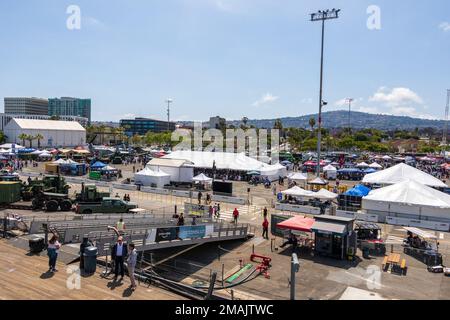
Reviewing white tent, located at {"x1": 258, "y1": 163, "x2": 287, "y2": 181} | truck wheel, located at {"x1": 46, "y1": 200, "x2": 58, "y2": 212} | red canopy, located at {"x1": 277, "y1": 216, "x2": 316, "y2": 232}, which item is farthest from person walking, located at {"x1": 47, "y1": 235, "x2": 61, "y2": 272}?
white tent, located at {"x1": 258, "y1": 163, "x2": 287, "y2": 181}

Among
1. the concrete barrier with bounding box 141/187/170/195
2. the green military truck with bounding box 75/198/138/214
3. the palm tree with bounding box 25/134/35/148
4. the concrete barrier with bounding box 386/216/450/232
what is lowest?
the concrete barrier with bounding box 386/216/450/232

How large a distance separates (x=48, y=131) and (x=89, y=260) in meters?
115

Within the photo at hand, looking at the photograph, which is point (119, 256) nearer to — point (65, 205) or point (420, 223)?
point (65, 205)

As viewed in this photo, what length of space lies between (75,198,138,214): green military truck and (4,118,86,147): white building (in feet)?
312

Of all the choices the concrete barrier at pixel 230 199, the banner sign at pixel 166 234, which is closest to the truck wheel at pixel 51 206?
the banner sign at pixel 166 234

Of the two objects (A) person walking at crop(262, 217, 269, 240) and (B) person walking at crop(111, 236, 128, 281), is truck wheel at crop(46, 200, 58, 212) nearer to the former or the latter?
(A) person walking at crop(262, 217, 269, 240)

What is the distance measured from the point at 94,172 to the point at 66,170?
6.91 meters

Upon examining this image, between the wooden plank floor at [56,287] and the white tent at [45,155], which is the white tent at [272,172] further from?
the white tent at [45,155]

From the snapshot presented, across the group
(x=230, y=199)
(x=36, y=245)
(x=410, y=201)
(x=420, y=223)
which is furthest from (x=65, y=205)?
(x=420, y=223)

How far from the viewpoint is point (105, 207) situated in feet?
93.4

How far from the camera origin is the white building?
11044cm

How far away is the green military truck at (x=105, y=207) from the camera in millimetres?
27625
